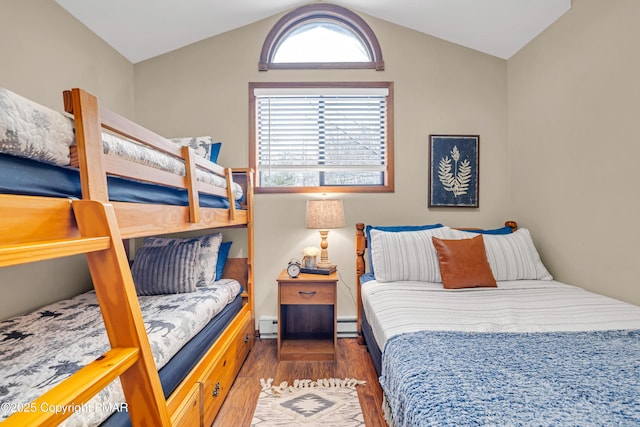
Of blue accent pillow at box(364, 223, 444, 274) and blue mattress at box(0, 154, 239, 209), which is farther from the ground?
blue mattress at box(0, 154, 239, 209)

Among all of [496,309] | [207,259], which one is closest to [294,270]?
[207,259]

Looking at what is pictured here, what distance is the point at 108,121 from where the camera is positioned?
100cm

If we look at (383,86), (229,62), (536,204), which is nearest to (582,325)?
(536,204)

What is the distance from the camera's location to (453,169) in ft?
9.11

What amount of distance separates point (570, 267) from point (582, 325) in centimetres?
97

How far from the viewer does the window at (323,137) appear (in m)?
2.79

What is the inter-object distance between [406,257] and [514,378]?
130 cm

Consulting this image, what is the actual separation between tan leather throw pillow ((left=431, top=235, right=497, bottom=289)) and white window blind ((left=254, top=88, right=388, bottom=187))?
3.18ft

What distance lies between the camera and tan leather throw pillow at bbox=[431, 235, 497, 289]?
2.02m

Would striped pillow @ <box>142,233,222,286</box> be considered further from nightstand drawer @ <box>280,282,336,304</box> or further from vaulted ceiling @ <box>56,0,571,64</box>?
vaulted ceiling @ <box>56,0,571,64</box>

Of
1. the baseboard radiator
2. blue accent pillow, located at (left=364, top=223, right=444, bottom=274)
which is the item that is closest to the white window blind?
blue accent pillow, located at (left=364, top=223, right=444, bottom=274)

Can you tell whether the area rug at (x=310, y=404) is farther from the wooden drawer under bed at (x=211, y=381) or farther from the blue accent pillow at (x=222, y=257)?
the blue accent pillow at (x=222, y=257)

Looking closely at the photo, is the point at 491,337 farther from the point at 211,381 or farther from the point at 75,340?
the point at 75,340

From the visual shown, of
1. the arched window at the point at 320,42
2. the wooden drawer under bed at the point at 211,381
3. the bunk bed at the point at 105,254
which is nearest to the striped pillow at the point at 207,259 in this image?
the bunk bed at the point at 105,254
